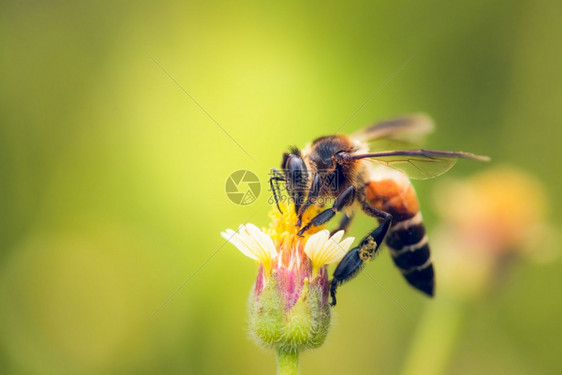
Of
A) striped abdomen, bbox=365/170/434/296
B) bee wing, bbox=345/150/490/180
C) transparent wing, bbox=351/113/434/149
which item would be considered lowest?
striped abdomen, bbox=365/170/434/296

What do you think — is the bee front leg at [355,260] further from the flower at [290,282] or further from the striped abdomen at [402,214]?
the striped abdomen at [402,214]

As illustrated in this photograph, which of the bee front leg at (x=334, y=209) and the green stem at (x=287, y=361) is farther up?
the bee front leg at (x=334, y=209)

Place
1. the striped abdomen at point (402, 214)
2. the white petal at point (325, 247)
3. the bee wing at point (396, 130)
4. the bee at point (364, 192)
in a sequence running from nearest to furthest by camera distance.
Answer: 1. the white petal at point (325, 247)
2. the bee at point (364, 192)
3. the striped abdomen at point (402, 214)
4. the bee wing at point (396, 130)

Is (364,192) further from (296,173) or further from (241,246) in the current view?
(241,246)

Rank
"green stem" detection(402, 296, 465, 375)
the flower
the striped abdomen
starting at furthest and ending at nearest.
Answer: "green stem" detection(402, 296, 465, 375), the striped abdomen, the flower

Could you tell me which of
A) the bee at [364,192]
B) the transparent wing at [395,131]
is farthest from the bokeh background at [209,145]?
the bee at [364,192]

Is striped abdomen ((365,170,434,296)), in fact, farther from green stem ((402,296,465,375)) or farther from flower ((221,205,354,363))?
green stem ((402,296,465,375))

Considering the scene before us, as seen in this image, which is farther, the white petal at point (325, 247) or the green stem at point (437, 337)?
the green stem at point (437, 337)

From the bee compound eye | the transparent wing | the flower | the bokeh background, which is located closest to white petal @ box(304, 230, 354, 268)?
the flower
